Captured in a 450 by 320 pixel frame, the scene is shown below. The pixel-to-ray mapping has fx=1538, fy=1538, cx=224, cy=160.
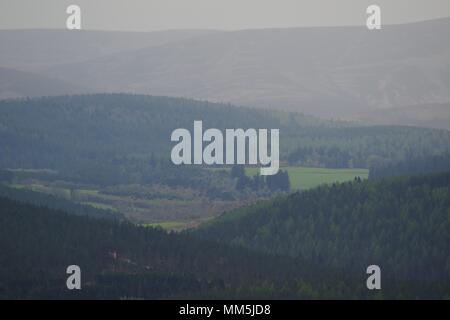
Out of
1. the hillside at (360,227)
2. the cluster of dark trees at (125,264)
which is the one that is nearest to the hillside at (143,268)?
the cluster of dark trees at (125,264)

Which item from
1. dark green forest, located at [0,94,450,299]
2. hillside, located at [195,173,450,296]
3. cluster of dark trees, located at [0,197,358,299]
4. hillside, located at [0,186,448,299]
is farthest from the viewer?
hillside, located at [195,173,450,296]

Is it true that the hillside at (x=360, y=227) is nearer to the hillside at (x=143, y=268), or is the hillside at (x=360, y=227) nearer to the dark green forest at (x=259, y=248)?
the dark green forest at (x=259, y=248)

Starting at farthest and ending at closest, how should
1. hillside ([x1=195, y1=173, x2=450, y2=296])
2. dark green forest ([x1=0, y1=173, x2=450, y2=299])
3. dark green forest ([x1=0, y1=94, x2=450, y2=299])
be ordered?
hillside ([x1=195, y1=173, x2=450, y2=296])
dark green forest ([x1=0, y1=173, x2=450, y2=299])
dark green forest ([x1=0, y1=94, x2=450, y2=299])

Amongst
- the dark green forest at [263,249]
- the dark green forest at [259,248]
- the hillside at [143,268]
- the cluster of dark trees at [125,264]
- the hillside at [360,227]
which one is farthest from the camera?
the hillside at [360,227]

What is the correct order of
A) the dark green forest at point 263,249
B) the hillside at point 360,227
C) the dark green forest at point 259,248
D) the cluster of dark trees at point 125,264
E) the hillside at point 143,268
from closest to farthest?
the hillside at point 143,268
the cluster of dark trees at point 125,264
the dark green forest at point 259,248
the dark green forest at point 263,249
the hillside at point 360,227

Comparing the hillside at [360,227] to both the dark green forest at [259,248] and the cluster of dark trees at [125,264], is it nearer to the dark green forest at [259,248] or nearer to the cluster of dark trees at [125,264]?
the dark green forest at [259,248]

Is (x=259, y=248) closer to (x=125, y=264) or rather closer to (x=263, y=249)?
(x=263, y=249)

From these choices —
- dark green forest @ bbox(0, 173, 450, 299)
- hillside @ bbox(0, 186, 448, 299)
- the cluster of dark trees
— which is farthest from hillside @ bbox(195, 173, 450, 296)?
the cluster of dark trees

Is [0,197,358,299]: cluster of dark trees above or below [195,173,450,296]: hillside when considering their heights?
below

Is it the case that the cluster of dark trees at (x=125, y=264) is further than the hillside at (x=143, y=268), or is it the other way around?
the cluster of dark trees at (x=125, y=264)

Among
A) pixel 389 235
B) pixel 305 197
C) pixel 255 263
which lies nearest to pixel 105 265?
pixel 255 263

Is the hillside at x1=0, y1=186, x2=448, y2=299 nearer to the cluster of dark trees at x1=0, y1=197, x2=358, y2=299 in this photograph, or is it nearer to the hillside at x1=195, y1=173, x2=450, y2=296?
the cluster of dark trees at x1=0, y1=197, x2=358, y2=299

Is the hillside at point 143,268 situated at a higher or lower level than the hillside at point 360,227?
lower
